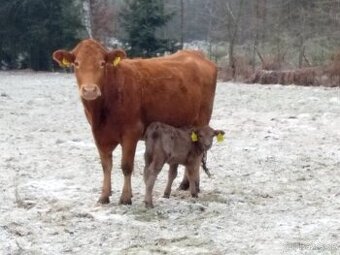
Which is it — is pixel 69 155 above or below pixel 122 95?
below

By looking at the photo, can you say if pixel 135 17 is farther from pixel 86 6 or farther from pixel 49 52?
pixel 86 6

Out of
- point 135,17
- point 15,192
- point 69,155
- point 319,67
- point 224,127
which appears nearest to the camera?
point 15,192

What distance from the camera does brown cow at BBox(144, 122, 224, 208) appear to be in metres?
7.40

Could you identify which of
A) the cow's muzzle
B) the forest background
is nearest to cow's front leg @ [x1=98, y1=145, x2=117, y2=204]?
the cow's muzzle

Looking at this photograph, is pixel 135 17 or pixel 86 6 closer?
pixel 135 17

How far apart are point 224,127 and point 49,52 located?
2267 cm

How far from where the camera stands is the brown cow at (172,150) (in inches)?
291

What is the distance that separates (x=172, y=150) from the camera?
24.7ft

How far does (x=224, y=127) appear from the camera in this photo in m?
13.7

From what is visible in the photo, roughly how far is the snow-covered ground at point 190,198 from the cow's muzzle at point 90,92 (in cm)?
111

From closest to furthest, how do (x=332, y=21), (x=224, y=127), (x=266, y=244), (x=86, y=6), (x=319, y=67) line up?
(x=266, y=244)
(x=224, y=127)
(x=319, y=67)
(x=332, y=21)
(x=86, y=6)

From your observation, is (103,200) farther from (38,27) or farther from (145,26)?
(38,27)

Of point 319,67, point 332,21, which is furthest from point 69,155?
point 332,21

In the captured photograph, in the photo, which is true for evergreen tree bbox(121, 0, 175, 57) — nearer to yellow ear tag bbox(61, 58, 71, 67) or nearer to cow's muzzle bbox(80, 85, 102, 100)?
yellow ear tag bbox(61, 58, 71, 67)
